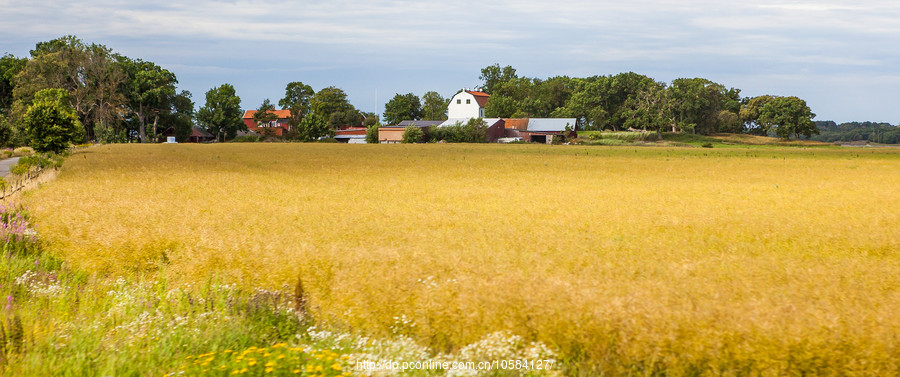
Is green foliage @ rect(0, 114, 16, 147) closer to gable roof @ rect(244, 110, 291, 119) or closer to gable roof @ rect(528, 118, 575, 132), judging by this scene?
gable roof @ rect(528, 118, 575, 132)

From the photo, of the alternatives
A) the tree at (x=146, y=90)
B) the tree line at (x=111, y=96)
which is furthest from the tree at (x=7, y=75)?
the tree at (x=146, y=90)

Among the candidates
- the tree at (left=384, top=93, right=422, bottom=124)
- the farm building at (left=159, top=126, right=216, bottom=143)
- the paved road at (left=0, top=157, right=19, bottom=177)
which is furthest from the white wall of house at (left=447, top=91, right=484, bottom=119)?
the paved road at (left=0, top=157, right=19, bottom=177)

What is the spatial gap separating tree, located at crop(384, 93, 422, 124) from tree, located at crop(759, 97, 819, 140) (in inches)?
2903

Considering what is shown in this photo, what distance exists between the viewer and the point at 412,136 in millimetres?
108000

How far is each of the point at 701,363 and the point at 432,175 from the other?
26295 mm

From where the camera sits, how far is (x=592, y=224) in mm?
15680

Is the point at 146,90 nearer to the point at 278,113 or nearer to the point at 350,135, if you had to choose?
the point at 350,135

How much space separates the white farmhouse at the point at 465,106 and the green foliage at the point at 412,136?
32.6 meters

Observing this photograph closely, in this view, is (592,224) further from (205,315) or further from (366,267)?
(205,315)

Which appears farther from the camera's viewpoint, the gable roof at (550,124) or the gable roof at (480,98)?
the gable roof at (480,98)

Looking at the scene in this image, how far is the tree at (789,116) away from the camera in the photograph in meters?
127

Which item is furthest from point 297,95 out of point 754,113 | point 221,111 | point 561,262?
point 561,262

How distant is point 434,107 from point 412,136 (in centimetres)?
5576

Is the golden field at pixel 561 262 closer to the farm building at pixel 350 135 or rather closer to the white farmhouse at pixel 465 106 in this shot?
the white farmhouse at pixel 465 106
